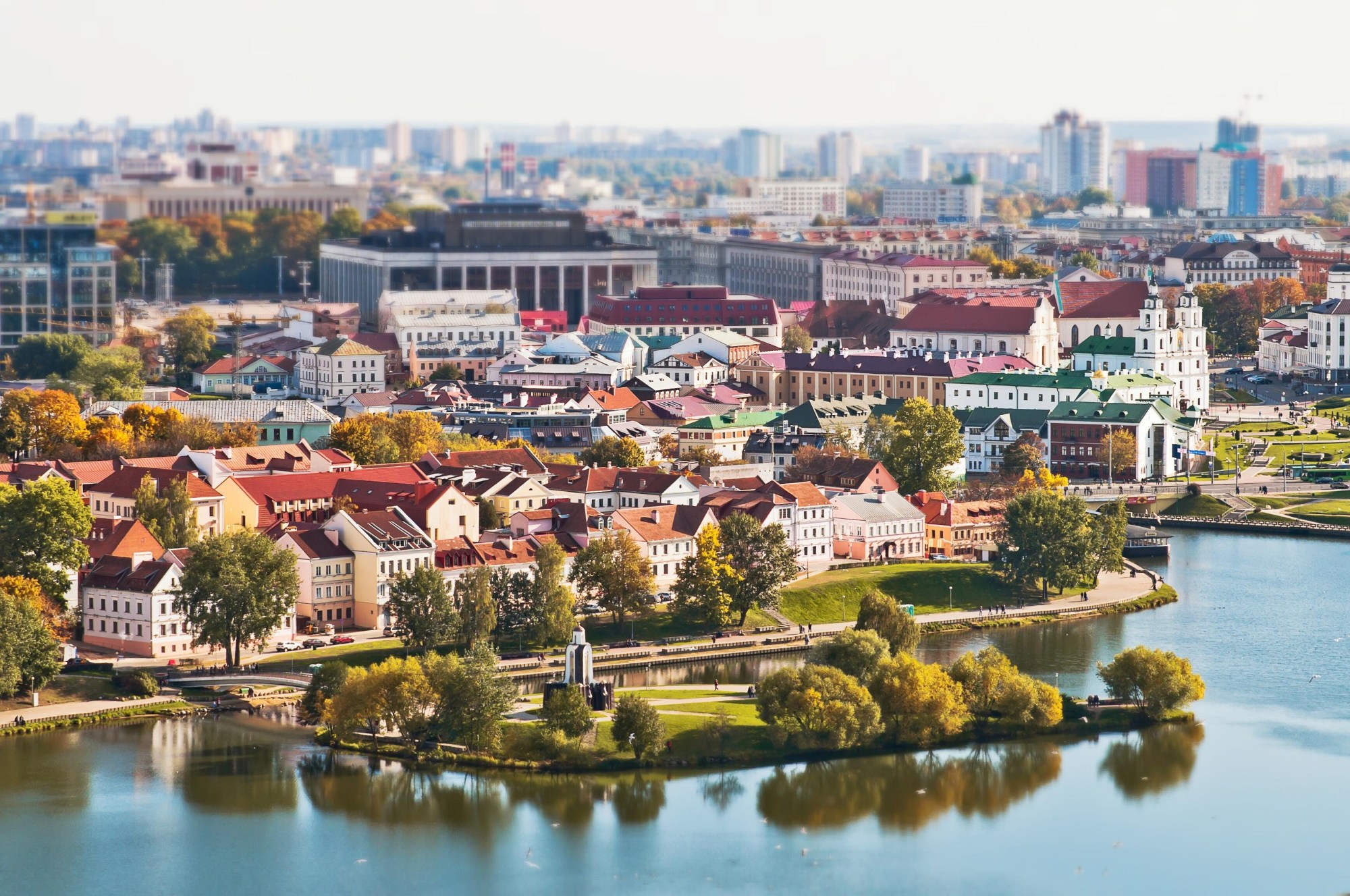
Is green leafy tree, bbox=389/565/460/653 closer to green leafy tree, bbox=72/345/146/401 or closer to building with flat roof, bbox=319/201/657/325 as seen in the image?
green leafy tree, bbox=72/345/146/401

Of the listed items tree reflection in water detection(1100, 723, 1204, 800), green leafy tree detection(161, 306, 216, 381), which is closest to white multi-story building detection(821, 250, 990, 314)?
green leafy tree detection(161, 306, 216, 381)

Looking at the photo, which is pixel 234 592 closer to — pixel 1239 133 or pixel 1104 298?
pixel 1104 298

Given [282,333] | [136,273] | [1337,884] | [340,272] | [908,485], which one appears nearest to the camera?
[1337,884]

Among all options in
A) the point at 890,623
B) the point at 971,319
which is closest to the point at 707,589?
the point at 890,623

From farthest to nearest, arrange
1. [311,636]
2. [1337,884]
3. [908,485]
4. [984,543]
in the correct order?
[908,485], [984,543], [311,636], [1337,884]

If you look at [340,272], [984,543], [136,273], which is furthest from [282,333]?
[984,543]

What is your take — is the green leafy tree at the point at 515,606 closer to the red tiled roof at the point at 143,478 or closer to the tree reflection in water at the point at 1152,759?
the red tiled roof at the point at 143,478

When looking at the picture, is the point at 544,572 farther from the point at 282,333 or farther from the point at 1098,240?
the point at 1098,240

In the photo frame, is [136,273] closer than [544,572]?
No
